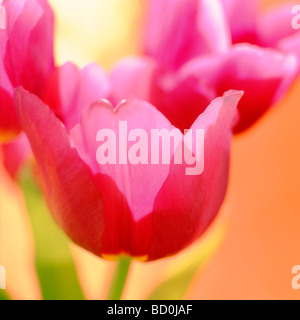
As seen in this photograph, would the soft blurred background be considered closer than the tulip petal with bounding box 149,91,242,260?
No

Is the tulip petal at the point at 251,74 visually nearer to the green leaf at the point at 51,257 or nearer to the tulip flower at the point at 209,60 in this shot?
the tulip flower at the point at 209,60

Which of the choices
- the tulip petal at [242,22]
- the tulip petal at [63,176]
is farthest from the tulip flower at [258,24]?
the tulip petal at [63,176]

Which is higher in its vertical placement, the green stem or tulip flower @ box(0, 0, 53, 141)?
tulip flower @ box(0, 0, 53, 141)

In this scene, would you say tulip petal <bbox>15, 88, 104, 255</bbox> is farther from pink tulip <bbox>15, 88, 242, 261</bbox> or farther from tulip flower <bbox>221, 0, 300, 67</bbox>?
tulip flower <bbox>221, 0, 300, 67</bbox>

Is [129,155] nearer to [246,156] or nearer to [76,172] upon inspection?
[76,172]

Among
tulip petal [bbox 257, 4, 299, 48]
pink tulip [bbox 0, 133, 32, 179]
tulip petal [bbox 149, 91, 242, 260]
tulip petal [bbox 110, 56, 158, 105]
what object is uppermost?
tulip petal [bbox 257, 4, 299, 48]

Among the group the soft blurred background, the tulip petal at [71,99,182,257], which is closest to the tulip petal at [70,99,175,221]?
the tulip petal at [71,99,182,257]

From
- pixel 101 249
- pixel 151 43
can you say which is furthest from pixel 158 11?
pixel 101 249
